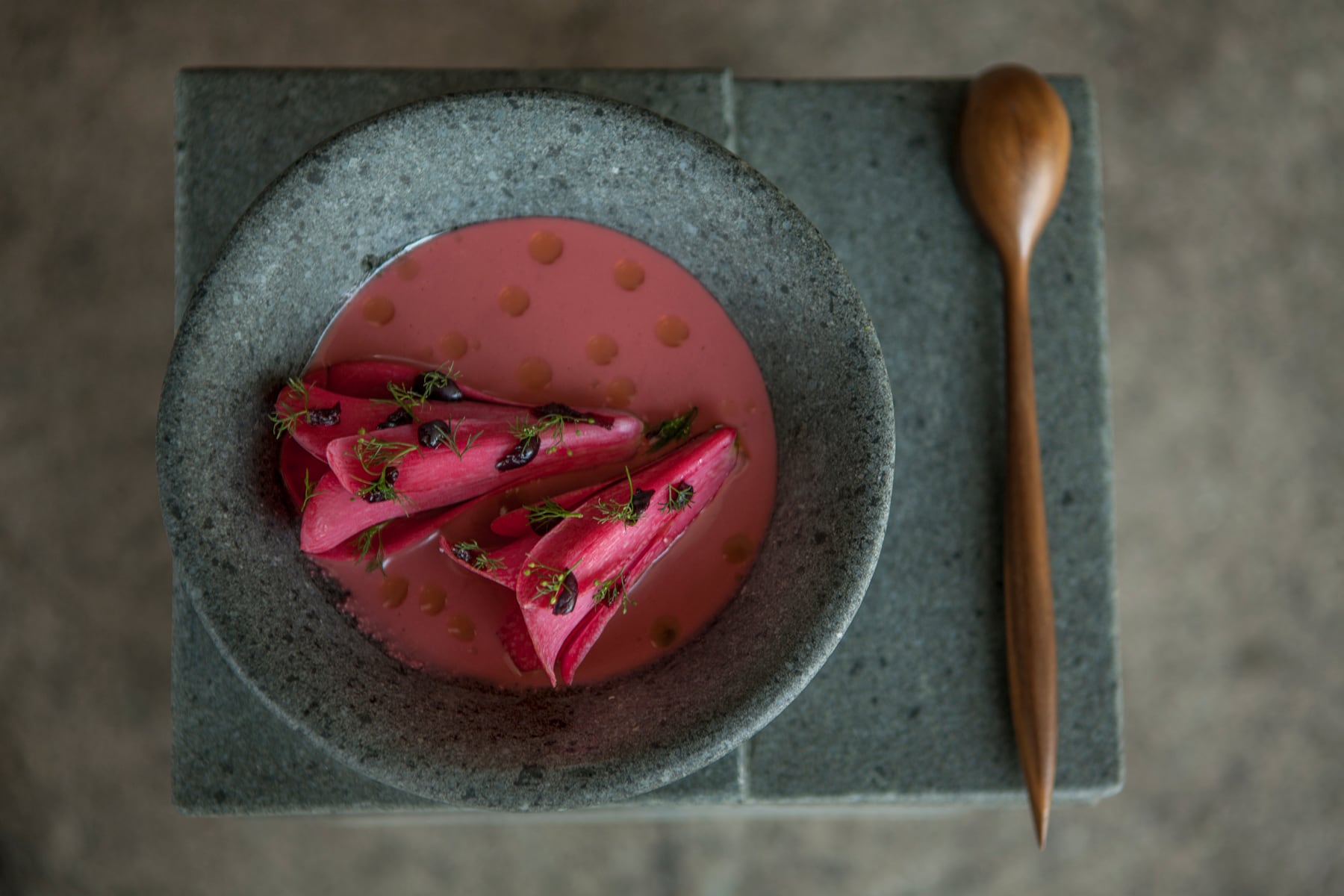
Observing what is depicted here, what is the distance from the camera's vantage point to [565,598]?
869 millimetres

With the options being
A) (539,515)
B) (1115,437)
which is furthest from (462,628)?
A: (1115,437)

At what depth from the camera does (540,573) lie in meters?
0.88

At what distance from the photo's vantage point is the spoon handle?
1047 millimetres

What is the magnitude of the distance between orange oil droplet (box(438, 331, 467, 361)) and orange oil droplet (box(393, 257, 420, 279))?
68 millimetres

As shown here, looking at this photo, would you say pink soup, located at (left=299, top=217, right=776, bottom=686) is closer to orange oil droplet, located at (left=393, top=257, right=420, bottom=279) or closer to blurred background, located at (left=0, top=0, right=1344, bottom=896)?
orange oil droplet, located at (left=393, top=257, right=420, bottom=279)

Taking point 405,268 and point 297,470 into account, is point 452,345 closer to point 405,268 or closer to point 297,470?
point 405,268

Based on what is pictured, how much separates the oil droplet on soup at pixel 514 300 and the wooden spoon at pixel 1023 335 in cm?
52

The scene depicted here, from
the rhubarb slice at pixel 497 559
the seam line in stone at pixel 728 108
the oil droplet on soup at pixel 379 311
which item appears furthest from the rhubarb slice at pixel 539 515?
the seam line in stone at pixel 728 108

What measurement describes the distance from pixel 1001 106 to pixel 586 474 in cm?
61

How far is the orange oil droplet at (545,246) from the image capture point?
100 centimetres

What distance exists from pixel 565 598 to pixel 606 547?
2.5 inches

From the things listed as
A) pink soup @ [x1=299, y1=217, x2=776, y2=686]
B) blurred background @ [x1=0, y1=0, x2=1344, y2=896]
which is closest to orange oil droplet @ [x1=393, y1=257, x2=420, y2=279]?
pink soup @ [x1=299, y1=217, x2=776, y2=686]

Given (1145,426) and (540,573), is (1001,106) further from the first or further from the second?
(1145,426)

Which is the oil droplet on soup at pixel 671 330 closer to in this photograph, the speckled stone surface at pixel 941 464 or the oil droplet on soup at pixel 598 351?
the oil droplet on soup at pixel 598 351
